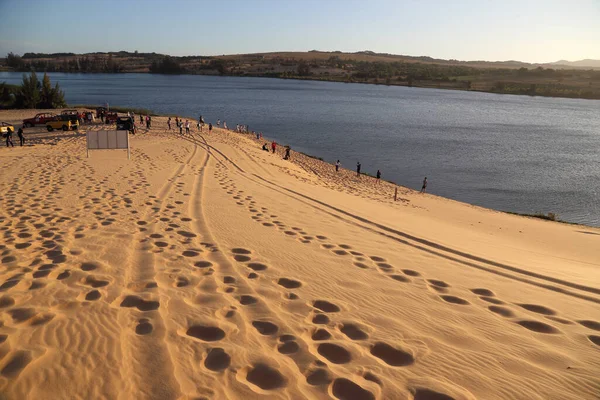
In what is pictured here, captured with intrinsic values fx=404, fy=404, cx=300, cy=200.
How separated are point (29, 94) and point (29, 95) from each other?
111 millimetres

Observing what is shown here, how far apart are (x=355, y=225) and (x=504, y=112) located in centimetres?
8265

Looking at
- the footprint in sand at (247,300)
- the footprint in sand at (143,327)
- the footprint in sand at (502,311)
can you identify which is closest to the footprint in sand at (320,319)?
the footprint in sand at (247,300)

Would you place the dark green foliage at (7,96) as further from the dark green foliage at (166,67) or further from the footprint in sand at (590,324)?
the dark green foliage at (166,67)

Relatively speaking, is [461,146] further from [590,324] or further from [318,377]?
[318,377]

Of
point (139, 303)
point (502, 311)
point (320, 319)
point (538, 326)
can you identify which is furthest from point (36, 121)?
point (538, 326)

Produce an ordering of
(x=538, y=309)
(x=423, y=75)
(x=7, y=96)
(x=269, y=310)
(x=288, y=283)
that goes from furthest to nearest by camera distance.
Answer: (x=423, y=75), (x=7, y=96), (x=288, y=283), (x=538, y=309), (x=269, y=310)

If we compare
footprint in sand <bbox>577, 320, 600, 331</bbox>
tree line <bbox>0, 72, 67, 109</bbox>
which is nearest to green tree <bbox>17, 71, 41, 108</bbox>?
tree line <bbox>0, 72, 67, 109</bbox>

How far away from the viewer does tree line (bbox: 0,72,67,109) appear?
149 ft

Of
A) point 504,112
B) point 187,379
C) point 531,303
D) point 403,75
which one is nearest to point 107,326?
point 187,379

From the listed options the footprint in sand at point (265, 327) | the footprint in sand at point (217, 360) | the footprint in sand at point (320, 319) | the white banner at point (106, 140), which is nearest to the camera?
the footprint in sand at point (217, 360)

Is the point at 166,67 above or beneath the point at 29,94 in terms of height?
above

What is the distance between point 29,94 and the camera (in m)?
45.4

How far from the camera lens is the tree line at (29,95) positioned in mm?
45344

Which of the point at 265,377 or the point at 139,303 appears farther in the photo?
the point at 139,303
